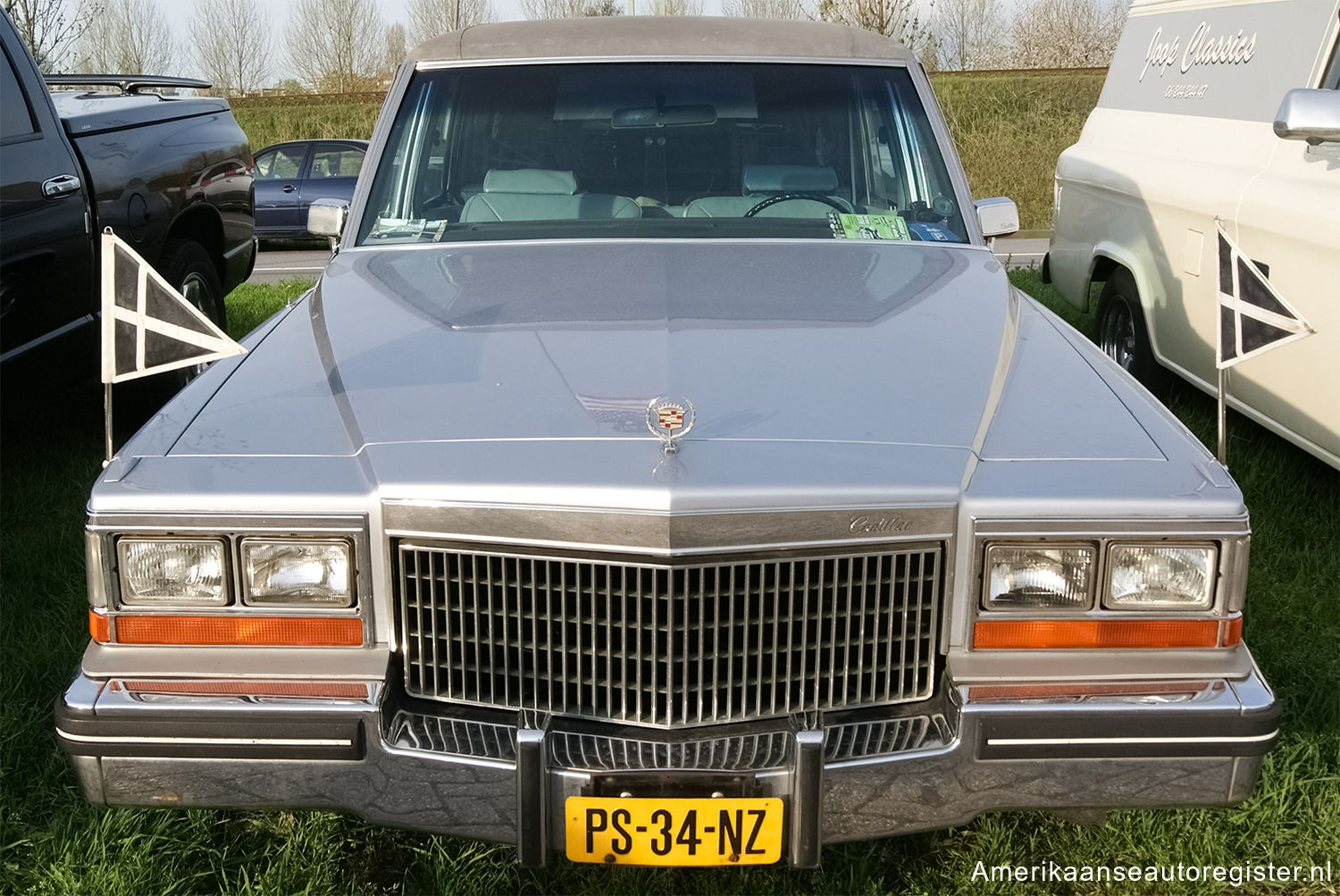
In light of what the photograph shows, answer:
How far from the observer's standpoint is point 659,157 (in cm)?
374

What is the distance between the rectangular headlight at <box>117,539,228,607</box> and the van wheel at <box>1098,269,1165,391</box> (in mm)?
4167

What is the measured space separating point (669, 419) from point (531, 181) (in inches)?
65.8

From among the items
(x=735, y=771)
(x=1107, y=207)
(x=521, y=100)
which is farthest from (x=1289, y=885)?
(x=1107, y=207)

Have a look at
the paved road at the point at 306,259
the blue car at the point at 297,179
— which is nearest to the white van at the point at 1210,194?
the paved road at the point at 306,259

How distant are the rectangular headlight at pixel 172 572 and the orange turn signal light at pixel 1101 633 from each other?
4.59 ft

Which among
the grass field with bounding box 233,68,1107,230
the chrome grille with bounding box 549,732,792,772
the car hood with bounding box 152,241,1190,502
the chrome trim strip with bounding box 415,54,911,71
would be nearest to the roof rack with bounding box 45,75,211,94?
the chrome trim strip with bounding box 415,54,911,71

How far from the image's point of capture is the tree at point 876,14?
19094 millimetres

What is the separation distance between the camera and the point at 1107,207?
5.94m

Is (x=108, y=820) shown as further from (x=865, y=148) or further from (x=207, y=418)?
(x=865, y=148)

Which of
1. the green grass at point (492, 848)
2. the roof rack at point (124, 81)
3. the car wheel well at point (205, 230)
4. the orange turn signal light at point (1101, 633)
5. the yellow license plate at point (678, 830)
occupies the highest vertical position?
the roof rack at point (124, 81)

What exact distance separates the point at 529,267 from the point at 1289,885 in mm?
2311

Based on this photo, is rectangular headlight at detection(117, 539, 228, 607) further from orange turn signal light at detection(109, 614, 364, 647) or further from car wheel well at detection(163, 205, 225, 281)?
car wheel well at detection(163, 205, 225, 281)

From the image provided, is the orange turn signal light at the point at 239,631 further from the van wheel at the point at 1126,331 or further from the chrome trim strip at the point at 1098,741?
the van wheel at the point at 1126,331

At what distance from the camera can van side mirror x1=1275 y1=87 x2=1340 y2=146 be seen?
3.74 metres
